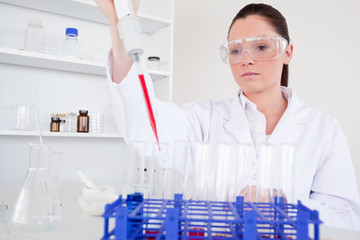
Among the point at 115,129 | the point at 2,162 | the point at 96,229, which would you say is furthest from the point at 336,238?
the point at 2,162

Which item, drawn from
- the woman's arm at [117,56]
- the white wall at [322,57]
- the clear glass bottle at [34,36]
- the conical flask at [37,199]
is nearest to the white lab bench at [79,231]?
the conical flask at [37,199]

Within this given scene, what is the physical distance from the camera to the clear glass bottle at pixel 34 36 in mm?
2018

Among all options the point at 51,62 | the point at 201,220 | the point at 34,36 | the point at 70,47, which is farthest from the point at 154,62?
the point at 201,220

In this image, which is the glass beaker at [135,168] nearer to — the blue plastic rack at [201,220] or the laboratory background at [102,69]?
the blue plastic rack at [201,220]

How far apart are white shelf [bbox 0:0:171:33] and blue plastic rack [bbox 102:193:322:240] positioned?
184cm

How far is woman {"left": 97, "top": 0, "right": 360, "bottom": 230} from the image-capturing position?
120 centimetres

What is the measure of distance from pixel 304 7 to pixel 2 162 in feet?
7.27

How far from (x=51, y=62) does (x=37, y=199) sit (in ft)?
4.76

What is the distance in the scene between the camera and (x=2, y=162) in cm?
207

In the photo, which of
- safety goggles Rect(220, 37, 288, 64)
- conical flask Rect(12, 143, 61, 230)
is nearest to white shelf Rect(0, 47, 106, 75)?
safety goggles Rect(220, 37, 288, 64)

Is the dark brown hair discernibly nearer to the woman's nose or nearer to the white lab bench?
the woman's nose

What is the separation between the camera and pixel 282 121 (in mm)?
1351

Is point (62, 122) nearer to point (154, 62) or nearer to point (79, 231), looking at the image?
point (154, 62)

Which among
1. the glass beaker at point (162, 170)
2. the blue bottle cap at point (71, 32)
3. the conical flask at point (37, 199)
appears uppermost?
the blue bottle cap at point (71, 32)
